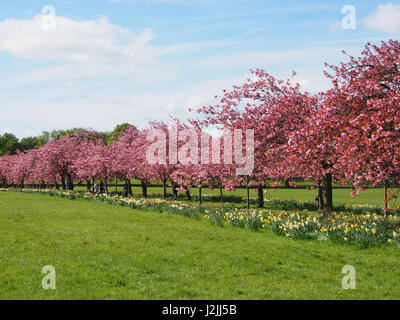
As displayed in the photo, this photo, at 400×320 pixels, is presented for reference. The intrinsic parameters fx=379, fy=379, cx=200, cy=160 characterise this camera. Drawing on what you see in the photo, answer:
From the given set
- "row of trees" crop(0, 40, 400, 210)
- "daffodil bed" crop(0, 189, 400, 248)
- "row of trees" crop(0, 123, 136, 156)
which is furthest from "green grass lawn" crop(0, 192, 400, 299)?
"row of trees" crop(0, 123, 136, 156)

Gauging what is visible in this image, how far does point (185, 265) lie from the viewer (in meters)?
9.04

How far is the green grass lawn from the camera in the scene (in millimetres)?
7152

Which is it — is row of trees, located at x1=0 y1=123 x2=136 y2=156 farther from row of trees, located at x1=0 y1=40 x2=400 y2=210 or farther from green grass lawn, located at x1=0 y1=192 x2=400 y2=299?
green grass lawn, located at x1=0 y1=192 x2=400 y2=299

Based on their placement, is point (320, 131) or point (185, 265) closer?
point (185, 265)

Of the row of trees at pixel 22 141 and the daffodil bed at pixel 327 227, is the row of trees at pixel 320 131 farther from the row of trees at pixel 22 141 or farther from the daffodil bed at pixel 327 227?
the row of trees at pixel 22 141

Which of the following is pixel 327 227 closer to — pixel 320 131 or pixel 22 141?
pixel 320 131

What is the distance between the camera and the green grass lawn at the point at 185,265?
282 inches

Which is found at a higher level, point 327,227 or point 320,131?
point 320,131

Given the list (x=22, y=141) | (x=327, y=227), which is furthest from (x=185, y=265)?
(x=22, y=141)

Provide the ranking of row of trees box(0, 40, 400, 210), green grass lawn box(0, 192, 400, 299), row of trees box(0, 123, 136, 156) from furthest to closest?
row of trees box(0, 123, 136, 156)
row of trees box(0, 40, 400, 210)
green grass lawn box(0, 192, 400, 299)

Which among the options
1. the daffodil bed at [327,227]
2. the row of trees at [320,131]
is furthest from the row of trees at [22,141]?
the daffodil bed at [327,227]

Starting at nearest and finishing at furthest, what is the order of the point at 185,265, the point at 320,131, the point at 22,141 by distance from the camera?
the point at 185,265 < the point at 320,131 < the point at 22,141

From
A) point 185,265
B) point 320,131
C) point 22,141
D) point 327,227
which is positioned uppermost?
point 22,141

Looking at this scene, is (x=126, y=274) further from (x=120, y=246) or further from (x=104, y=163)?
(x=104, y=163)
